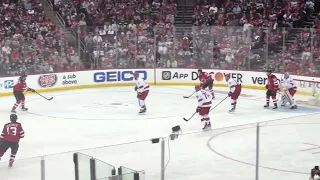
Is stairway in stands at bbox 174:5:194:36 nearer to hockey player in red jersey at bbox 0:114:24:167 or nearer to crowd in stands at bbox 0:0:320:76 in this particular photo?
crowd in stands at bbox 0:0:320:76

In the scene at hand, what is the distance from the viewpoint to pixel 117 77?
19375mm

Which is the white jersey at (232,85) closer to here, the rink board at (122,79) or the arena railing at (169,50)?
the rink board at (122,79)

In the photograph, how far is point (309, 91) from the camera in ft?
54.8

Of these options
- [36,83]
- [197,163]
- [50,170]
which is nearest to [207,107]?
[197,163]

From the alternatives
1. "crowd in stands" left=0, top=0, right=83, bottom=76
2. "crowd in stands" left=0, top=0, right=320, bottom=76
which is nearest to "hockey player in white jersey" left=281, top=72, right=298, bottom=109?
"crowd in stands" left=0, top=0, right=320, bottom=76

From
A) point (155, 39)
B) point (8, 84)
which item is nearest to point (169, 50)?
point (155, 39)

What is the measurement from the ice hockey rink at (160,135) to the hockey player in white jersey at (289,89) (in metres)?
0.31

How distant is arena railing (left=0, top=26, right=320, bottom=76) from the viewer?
17062mm

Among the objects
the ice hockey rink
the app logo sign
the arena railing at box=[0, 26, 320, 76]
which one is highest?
the arena railing at box=[0, 26, 320, 76]

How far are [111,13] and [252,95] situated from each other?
7.48 meters

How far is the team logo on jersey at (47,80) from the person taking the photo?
1784 centimetres

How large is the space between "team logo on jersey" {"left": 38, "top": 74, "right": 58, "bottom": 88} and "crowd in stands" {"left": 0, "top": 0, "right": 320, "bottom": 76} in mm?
192

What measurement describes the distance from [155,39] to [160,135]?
8215 millimetres

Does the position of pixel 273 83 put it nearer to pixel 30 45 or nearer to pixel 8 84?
pixel 30 45
